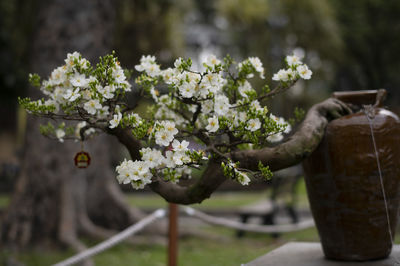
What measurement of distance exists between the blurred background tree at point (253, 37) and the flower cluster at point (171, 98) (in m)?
4.60

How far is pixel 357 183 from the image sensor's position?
325cm

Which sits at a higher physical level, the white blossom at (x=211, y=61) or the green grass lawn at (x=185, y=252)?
the white blossom at (x=211, y=61)

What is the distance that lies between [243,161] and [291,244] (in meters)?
1.62

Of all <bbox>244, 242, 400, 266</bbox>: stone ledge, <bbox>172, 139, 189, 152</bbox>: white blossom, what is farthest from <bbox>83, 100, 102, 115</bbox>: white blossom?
<bbox>244, 242, 400, 266</bbox>: stone ledge

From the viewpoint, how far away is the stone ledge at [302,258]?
3.37 meters

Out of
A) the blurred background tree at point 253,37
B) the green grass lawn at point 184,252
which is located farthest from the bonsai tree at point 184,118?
the blurred background tree at point 253,37

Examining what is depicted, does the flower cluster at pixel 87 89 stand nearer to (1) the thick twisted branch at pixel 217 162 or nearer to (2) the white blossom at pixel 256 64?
(1) the thick twisted branch at pixel 217 162

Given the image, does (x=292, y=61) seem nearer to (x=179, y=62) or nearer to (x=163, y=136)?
(x=179, y=62)

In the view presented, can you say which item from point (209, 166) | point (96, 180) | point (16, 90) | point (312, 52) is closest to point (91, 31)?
point (96, 180)

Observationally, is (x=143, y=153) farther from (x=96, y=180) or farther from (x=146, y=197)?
(x=146, y=197)

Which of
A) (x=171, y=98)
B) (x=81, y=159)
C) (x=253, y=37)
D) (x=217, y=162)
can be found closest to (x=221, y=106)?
(x=217, y=162)

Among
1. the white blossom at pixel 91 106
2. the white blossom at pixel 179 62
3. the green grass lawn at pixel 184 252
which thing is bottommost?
the green grass lawn at pixel 184 252

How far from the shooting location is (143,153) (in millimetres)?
2576

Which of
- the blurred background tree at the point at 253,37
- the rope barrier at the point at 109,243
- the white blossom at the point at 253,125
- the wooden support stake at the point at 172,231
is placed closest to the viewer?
the white blossom at the point at 253,125
